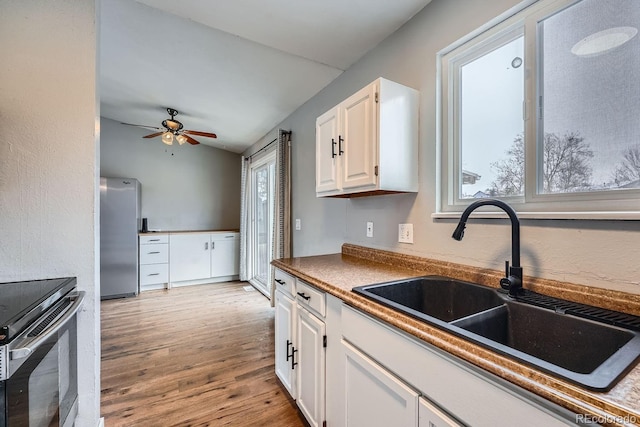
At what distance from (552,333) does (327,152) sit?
4.89 ft

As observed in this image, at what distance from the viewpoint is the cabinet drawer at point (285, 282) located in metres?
1.69

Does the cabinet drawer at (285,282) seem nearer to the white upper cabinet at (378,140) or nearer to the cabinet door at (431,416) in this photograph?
the white upper cabinet at (378,140)

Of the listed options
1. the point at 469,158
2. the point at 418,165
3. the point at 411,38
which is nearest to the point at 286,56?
the point at 411,38

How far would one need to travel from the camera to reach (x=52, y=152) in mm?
1421

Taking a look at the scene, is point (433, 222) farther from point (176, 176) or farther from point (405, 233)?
point (176, 176)

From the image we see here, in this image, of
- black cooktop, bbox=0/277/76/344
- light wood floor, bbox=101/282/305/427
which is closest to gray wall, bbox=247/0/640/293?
light wood floor, bbox=101/282/305/427

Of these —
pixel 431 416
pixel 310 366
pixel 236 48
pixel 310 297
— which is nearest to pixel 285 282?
pixel 310 297

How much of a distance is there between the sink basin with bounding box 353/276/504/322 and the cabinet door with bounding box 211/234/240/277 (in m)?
4.16

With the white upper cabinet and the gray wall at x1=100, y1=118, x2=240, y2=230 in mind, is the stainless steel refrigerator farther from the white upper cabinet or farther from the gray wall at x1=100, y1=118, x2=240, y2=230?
the white upper cabinet

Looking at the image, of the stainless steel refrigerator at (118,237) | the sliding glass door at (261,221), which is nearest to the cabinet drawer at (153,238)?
the stainless steel refrigerator at (118,237)

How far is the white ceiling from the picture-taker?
1.75 m

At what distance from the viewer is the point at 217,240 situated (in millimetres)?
4895

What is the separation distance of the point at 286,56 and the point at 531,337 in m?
2.34

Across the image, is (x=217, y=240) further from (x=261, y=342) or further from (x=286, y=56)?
(x=286, y=56)
